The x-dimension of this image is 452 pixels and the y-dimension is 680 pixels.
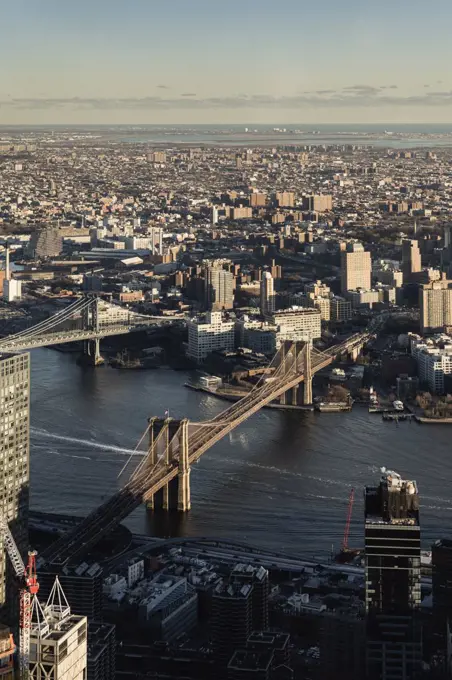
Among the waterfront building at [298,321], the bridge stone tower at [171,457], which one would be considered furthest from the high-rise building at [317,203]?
the bridge stone tower at [171,457]

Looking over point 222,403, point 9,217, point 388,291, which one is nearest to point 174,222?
point 9,217

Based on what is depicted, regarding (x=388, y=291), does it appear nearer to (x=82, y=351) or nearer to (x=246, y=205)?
(x=82, y=351)

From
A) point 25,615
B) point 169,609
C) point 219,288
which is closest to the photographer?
point 25,615

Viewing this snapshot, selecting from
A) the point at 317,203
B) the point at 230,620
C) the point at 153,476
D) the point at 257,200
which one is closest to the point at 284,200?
the point at 257,200

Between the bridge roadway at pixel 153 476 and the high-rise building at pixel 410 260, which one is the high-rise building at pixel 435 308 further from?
the high-rise building at pixel 410 260

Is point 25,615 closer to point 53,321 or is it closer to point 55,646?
point 55,646

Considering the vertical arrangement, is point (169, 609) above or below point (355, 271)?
below

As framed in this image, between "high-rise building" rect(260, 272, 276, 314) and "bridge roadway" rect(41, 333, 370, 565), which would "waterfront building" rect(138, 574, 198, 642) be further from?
Answer: "high-rise building" rect(260, 272, 276, 314)
